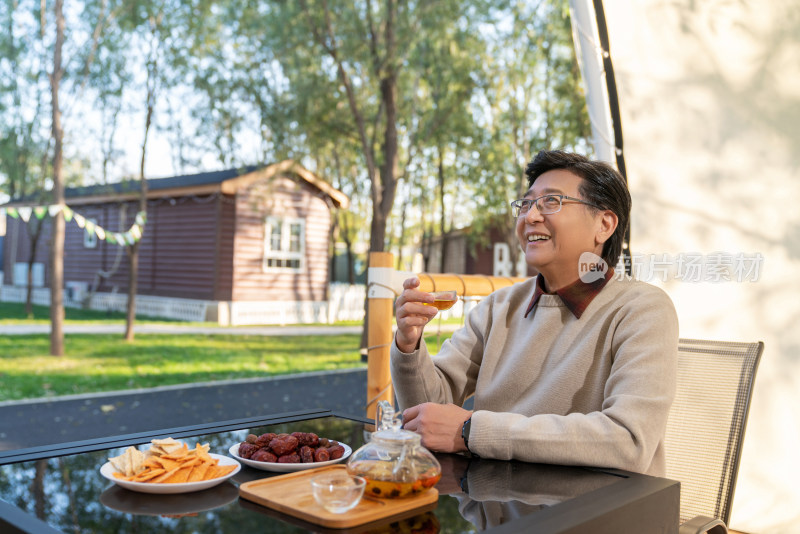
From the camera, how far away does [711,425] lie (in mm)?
2104

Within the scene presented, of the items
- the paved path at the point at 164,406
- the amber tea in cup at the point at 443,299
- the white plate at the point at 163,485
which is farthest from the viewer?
the paved path at the point at 164,406

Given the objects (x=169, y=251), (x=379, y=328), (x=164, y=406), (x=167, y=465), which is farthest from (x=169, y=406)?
(x=169, y=251)

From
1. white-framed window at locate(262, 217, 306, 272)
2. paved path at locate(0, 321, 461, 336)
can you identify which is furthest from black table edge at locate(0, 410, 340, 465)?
white-framed window at locate(262, 217, 306, 272)

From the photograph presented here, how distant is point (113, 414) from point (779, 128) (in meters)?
5.88

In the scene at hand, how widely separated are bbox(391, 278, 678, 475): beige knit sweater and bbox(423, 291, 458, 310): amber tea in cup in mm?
168

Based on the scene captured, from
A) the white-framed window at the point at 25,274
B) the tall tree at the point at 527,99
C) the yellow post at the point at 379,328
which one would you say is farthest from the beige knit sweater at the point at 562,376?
the white-framed window at the point at 25,274

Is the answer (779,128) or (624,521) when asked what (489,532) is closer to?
(624,521)

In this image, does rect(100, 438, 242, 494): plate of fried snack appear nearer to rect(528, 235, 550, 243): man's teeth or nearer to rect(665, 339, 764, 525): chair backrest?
rect(528, 235, 550, 243): man's teeth

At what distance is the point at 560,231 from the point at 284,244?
15.0 m

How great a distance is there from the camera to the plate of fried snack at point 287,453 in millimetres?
1436

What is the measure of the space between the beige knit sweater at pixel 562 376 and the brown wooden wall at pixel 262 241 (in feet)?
41.8

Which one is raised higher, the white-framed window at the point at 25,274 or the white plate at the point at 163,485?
the white plate at the point at 163,485

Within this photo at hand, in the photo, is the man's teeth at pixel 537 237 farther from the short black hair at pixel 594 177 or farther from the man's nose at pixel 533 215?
the short black hair at pixel 594 177

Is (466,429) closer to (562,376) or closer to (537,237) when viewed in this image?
(562,376)
